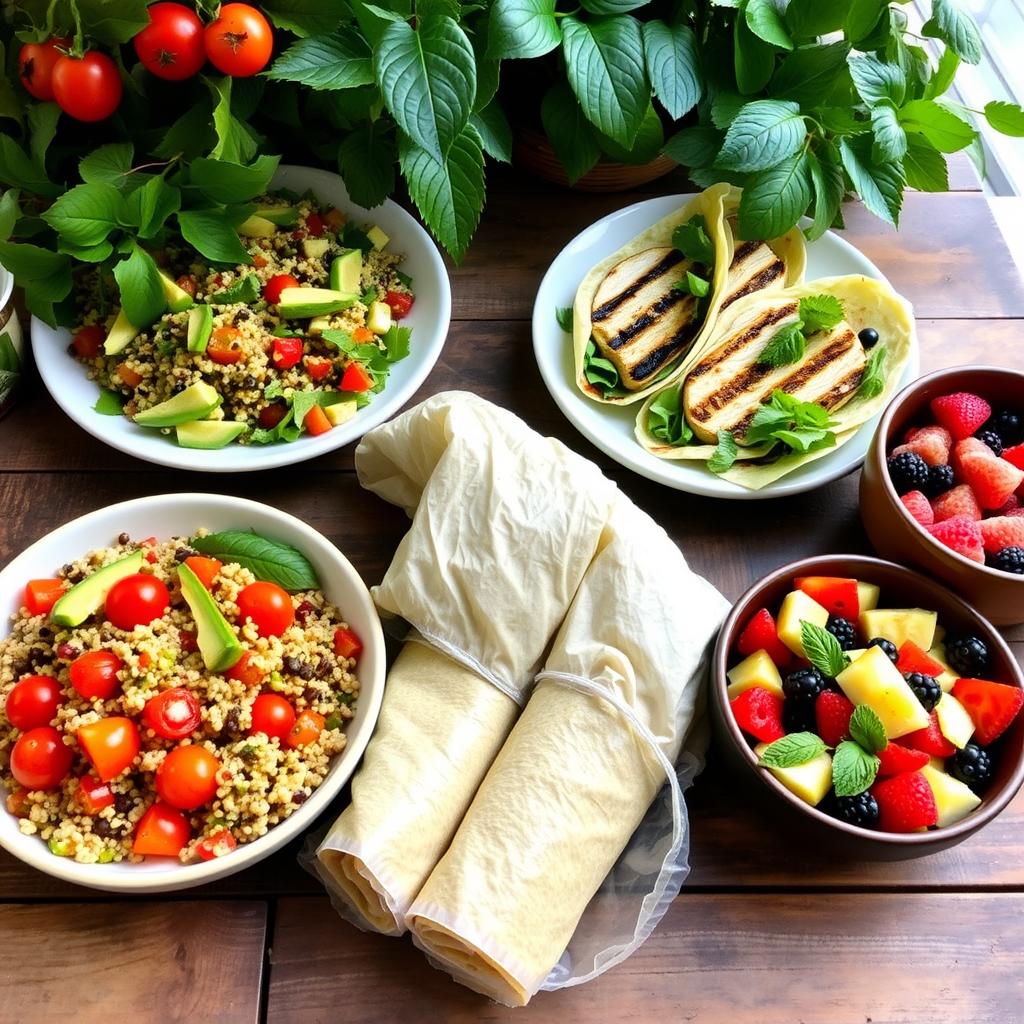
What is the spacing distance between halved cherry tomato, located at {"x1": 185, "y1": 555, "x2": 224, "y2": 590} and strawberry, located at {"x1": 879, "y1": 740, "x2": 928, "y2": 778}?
2.54ft

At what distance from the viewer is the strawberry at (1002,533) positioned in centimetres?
121

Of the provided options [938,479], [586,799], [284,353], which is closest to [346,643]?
[586,799]

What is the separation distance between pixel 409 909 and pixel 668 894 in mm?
282

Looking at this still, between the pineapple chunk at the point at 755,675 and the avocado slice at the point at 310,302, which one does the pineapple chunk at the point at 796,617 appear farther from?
the avocado slice at the point at 310,302

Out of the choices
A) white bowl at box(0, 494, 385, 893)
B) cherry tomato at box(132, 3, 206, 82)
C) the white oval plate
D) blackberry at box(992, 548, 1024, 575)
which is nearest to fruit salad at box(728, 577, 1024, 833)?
blackberry at box(992, 548, 1024, 575)

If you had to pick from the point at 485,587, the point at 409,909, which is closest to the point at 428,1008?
the point at 409,909

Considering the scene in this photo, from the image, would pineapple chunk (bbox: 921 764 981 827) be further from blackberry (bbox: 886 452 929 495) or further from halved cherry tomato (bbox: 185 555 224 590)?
halved cherry tomato (bbox: 185 555 224 590)

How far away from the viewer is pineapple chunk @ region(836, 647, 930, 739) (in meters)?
1.05

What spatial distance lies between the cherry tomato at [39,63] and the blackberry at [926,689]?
129 cm

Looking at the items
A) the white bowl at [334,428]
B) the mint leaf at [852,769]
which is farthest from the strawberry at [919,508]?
the white bowl at [334,428]

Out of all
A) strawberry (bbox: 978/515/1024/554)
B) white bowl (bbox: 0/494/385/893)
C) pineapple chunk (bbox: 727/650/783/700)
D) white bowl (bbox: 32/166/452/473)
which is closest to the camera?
white bowl (bbox: 0/494/385/893)

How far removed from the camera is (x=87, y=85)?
1286 millimetres

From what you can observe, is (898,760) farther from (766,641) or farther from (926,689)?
(766,641)

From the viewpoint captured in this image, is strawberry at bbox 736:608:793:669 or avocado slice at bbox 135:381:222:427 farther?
avocado slice at bbox 135:381:222:427
